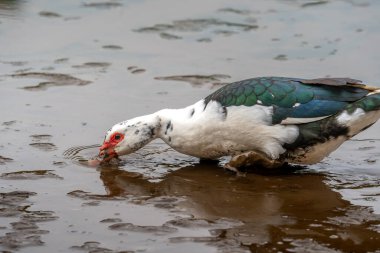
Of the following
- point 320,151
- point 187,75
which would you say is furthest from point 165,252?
point 187,75

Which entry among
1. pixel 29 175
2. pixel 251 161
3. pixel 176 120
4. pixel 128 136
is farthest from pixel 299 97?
pixel 29 175

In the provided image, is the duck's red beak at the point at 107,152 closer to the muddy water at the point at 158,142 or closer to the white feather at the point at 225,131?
the muddy water at the point at 158,142

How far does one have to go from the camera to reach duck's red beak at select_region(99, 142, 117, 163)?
6949 millimetres

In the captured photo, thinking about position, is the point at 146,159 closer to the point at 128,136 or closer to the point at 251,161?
the point at 128,136

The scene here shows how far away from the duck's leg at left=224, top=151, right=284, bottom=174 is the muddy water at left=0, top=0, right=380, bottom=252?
0.09m

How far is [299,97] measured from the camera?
673 cm

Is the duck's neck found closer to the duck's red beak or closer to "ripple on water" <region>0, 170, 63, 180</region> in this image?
the duck's red beak

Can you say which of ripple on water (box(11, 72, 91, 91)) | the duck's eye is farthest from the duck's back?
ripple on water (box(11, 72, 91, 91))

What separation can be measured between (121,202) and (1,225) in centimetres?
86

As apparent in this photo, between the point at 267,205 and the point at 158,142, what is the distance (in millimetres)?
1752

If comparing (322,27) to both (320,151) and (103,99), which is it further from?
(320,151)

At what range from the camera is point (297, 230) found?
5.57 meters

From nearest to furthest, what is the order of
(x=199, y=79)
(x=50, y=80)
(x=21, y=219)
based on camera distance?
1. (x=21, y=219)
2. (x=50, y=80)
3. (x=199, y=79)

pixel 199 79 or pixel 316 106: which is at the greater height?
pixel 316 106
